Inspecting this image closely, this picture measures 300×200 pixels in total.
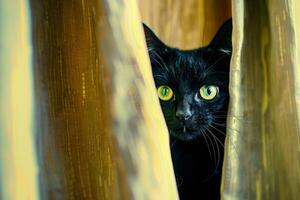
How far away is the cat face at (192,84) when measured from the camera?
29.4 inches

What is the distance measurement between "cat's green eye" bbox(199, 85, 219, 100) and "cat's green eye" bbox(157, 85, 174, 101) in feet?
0.20

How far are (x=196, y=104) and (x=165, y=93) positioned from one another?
0.06 meters

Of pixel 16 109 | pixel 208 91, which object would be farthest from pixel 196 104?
pixel 16 109

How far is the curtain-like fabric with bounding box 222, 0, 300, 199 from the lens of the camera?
628 millimetres

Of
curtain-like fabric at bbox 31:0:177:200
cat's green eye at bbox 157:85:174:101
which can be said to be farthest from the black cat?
curtain-like fabric at bbox 31:0:177:200

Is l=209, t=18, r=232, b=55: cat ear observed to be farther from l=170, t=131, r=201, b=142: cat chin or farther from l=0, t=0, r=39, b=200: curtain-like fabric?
l=0, t=0, r=39, b=200: curtain-like fabric

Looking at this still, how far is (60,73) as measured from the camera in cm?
56

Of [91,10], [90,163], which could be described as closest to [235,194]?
[90,163]

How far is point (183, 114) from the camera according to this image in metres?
0.74

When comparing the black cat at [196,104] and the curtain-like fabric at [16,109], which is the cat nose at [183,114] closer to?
the black cat at [196,104]

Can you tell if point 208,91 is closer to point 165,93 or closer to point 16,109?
point 165,93

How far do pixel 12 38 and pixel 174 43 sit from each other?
33 centimetres

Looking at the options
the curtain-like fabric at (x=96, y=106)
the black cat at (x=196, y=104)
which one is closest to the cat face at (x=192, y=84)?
the black cat at (x=196, y=104)

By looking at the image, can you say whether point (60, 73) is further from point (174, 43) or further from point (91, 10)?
point (174, 43)
